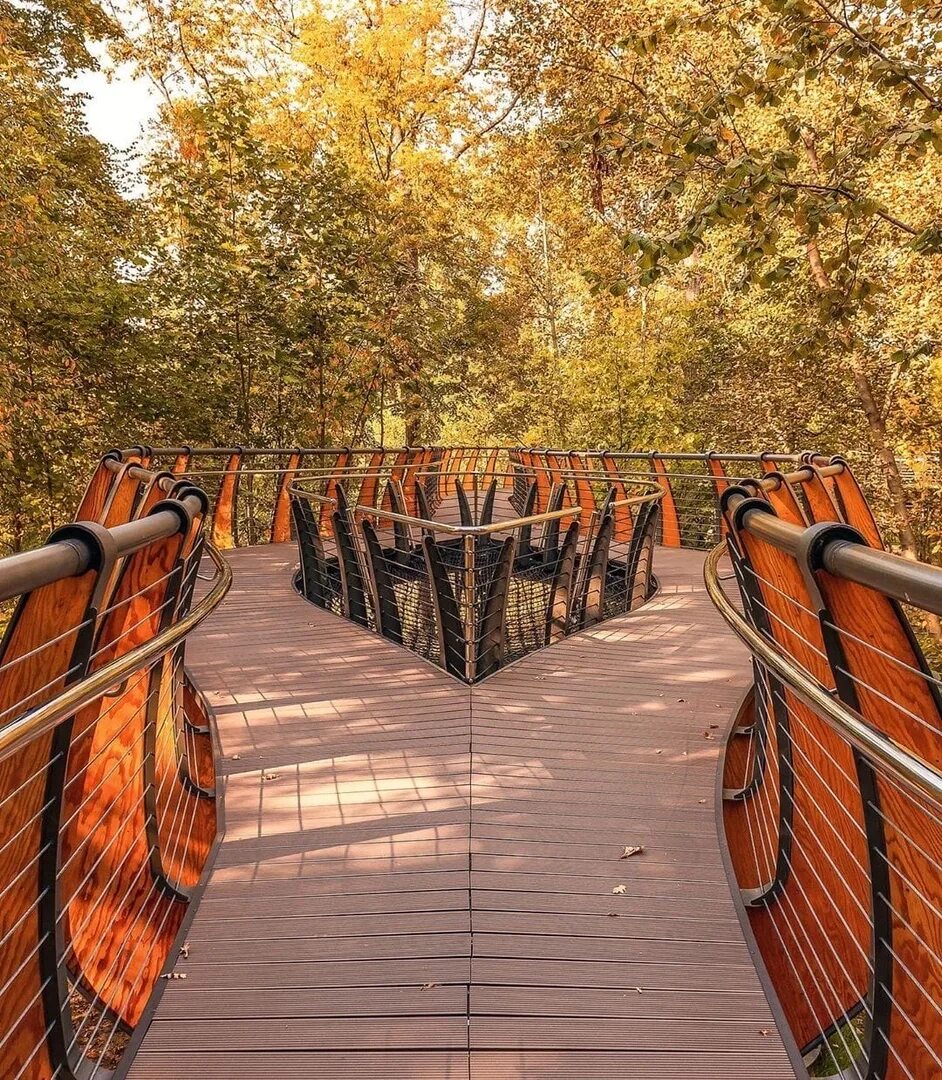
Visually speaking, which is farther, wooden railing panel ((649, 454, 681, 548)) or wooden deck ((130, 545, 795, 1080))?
wooden railing panel ((649, 454, 681, 548))

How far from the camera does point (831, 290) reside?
5535 mm

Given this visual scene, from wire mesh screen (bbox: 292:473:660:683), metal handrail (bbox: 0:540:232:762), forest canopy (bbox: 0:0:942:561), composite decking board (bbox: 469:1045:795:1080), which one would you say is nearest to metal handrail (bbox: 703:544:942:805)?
composite decking board (bbox: 469:1045:795:1080)

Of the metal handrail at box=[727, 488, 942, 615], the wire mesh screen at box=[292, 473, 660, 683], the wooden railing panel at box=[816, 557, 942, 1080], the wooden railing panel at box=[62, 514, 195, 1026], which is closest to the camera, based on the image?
the metal handrail at box=[727, 488, 942, 615]

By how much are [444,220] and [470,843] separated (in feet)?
52.9

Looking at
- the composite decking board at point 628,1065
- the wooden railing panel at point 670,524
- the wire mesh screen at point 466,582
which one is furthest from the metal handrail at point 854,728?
the wooden railing panel at point 670,524

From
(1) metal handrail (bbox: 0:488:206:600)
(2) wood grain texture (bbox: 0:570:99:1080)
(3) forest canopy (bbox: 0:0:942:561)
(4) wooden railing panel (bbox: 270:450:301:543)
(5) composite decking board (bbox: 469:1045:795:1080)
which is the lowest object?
(5) composite decking board (bbox: 469:1045:795:1080)

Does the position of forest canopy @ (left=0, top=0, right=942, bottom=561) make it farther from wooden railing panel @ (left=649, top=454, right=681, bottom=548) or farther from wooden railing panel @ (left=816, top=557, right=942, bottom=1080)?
wooden railing panel @ (left=816, top=557, right=942, bottom=1080)

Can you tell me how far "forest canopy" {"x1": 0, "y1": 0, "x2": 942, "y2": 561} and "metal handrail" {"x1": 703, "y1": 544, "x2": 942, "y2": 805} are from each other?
3132 millimetres

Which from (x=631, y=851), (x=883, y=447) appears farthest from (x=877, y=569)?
(x=883, y=447)

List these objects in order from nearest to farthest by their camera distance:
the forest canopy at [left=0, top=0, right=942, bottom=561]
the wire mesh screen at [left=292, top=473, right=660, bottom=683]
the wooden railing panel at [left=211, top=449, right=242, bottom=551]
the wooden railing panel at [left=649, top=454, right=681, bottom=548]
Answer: the wire mesh screen at [left=292, top=473, right=660, bottom=683] < the forest canopy at [left=0, top=0, right=942, bottom=561] < the wooden railing panel at [left=211, top=449, right=242, bottom=551] < the wooden railing panel at [left=649, top=454, right=681, bottom=548]

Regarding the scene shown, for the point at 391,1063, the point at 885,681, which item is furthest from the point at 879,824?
the point at 391,1063

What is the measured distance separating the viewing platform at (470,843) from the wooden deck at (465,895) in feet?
0.04

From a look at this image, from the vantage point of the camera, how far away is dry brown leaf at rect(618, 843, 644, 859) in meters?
2.83

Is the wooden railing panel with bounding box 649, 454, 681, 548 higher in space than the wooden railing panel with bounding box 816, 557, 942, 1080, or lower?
lower
